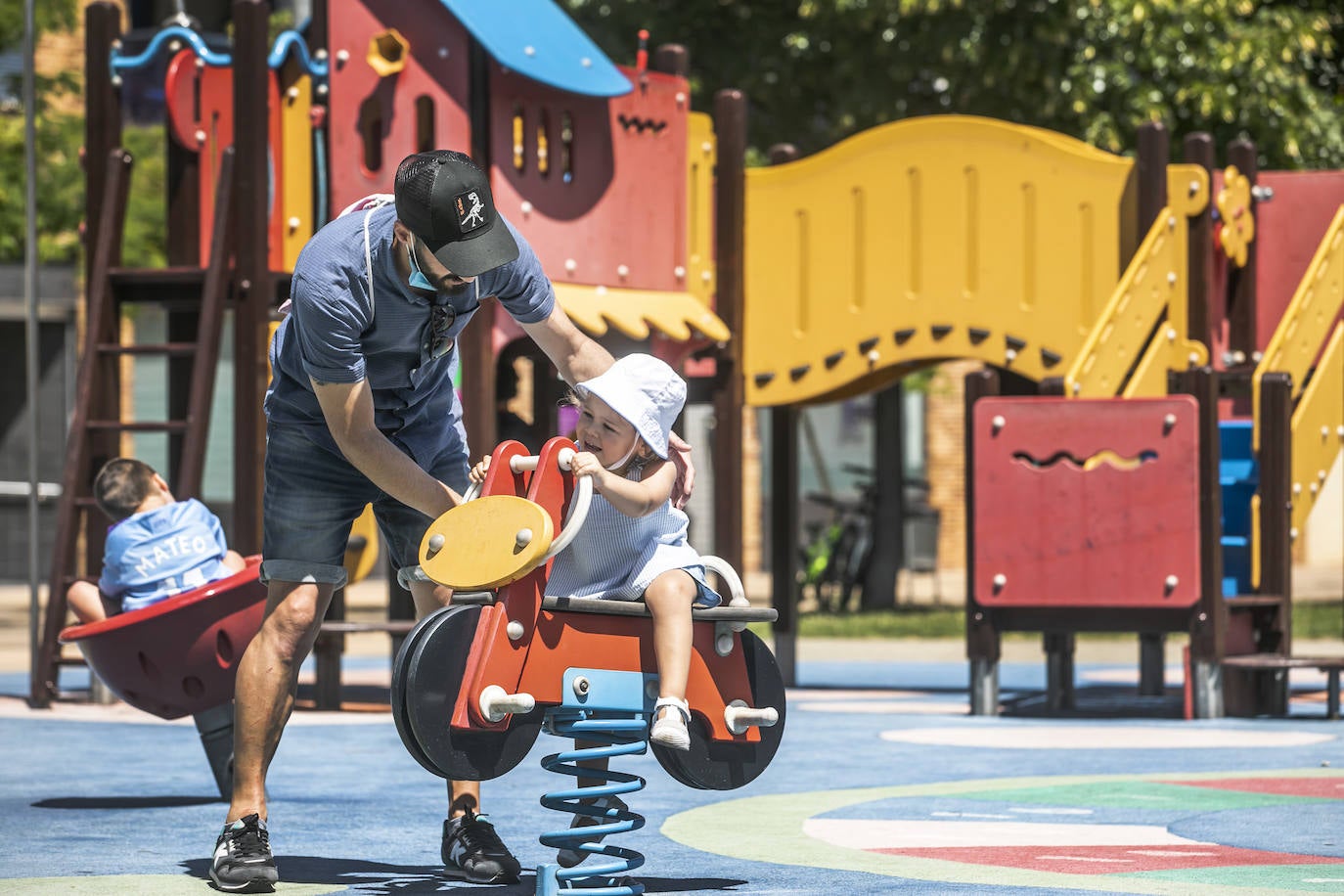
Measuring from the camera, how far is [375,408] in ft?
16.3

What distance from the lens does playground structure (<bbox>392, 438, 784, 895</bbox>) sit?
4309mm

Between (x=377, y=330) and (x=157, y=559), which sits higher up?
(x=377, y=330)

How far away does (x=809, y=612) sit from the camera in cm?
2103

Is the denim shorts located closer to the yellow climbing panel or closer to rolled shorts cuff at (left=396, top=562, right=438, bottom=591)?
rolled shorts cuff at (left=396, top=562, right=438, bottom=591)

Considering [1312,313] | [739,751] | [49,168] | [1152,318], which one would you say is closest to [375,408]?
[739,751]

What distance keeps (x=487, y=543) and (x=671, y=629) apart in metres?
0.45

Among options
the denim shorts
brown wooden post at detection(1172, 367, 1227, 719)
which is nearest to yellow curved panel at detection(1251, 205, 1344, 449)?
brown wooden post at detection(1172, 367, 1227, 719)

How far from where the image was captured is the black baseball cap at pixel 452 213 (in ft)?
14.7

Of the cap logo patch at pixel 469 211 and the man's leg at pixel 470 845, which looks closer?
the cap logo patch at pixel 469 211

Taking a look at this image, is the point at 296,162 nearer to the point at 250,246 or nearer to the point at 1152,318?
the point at 250,246

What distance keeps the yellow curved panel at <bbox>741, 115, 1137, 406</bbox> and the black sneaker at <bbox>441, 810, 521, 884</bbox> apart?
7090 millimetres

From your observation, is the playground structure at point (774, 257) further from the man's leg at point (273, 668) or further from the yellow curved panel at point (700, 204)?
the man's leg at point (273, 668)

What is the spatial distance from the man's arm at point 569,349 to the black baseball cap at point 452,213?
380mm

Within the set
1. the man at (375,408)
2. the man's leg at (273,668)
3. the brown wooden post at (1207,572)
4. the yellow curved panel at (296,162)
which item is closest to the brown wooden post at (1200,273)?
the brown wooden post at (1207,572)
